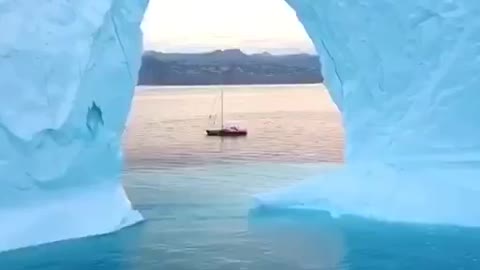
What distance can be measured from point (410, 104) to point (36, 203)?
2756 mm

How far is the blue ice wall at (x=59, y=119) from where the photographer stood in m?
5.52

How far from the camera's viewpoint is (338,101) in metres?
7.34

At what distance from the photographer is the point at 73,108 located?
5793 mm

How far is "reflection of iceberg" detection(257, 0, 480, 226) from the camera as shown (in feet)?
20.7

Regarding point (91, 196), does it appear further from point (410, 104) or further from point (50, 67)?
point (410, 104)

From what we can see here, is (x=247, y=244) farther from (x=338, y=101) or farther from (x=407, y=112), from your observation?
(x=338, y=101)

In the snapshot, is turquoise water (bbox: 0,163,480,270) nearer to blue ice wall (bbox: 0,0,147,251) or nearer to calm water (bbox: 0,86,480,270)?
calm water (bbox: 0,86,480,270)

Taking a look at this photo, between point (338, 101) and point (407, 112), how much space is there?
90 centimetres

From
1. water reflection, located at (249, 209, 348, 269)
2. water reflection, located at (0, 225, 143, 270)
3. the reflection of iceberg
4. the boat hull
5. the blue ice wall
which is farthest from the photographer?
the boat hull

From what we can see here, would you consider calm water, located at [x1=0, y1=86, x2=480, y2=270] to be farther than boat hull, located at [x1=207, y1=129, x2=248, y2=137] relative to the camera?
No

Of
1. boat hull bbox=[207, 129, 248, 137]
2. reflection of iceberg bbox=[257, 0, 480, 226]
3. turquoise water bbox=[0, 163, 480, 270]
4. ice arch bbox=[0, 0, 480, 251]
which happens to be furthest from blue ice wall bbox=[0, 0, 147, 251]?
boat hull bbox=[207, 129, 248, 137]

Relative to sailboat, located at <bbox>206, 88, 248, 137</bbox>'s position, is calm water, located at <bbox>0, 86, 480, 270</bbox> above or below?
below

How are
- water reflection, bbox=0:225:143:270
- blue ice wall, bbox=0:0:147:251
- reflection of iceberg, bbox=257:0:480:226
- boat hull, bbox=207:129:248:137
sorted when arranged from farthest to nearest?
boat hull, bbox=207:129:248:137 → reflection of iceberg, bbox=257:0:480:226 → blue ice wall, bbox=0:0:147:251 → water reflection, bbox=0:225:143:270

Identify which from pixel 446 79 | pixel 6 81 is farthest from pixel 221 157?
pixel 6 81
